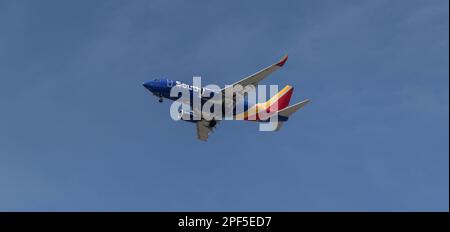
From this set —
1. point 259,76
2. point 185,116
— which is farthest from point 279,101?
point 259,76

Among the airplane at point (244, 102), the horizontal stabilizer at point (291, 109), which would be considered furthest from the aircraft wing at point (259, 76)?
the horizontal stabilizer at point (291, 109)

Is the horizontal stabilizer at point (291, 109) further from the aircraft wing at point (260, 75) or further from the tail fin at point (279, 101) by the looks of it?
the aircraft wing at point (260, 75)

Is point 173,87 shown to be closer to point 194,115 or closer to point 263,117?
point 194,115

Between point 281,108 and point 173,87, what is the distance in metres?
18.2

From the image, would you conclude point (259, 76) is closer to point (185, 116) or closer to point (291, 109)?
point (291, 109)

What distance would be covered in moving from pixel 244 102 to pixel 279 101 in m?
6.90

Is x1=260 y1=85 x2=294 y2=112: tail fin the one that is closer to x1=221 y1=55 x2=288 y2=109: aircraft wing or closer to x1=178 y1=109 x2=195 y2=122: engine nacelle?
x1=221 y1=55 x2=288 y2=109: aircraft wing

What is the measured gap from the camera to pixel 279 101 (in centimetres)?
11294

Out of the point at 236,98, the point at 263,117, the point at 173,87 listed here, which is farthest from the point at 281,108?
the point at 173,87

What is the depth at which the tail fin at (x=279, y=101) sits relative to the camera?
111m

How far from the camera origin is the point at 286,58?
9444 centimetres

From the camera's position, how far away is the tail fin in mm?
111375

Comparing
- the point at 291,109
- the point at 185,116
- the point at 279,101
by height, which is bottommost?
the point at 291,109

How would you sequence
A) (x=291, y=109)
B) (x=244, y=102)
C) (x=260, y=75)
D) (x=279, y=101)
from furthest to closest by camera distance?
(x=279, y=101), (x=244, y=102), (x=291, y=109), (x=260, y=75)
